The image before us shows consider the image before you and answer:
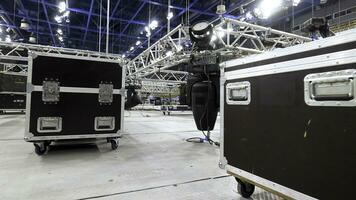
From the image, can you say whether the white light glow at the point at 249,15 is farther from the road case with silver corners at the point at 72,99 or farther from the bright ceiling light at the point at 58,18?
the bright ceiling light at the point at 58,18

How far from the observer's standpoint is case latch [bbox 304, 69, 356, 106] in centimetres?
76

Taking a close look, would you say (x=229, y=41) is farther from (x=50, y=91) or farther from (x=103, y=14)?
(x=103, y=14)

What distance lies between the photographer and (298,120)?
93cm

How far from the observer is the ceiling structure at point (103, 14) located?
8.39 metres

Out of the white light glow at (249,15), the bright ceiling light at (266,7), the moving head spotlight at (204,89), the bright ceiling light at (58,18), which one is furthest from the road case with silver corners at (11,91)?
the bright ceiling light at (266,7)

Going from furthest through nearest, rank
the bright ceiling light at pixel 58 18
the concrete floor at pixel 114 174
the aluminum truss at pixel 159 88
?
1. the aluminum truss at pixel 159 88
2. the bright ceiling light at pixel 58 18
3. the concrete floor at pixel 114 174

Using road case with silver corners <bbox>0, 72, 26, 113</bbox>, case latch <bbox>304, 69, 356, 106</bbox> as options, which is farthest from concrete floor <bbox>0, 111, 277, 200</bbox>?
road case with silver corners <bbox>0, 72, 26, 113</bbox>

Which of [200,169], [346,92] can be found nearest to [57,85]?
[200,169]

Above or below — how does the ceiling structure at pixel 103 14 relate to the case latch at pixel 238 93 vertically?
above

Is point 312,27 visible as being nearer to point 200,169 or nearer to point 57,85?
point 200,169

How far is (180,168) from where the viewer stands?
1886 mm

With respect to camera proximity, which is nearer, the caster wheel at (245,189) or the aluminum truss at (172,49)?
the caster wheel at (245,189)

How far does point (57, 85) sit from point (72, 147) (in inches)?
→ 36.0

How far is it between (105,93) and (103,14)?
8552mm
